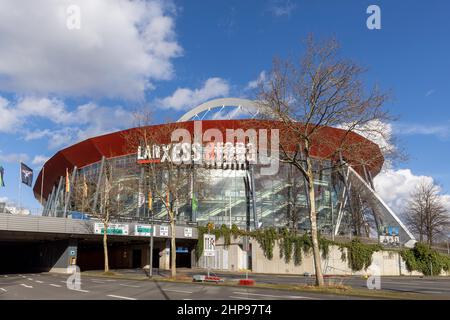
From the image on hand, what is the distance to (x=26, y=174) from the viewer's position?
49375 mm

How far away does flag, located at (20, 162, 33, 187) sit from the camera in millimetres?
48844

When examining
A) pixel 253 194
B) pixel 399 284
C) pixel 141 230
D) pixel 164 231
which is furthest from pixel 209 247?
pixel 253 194

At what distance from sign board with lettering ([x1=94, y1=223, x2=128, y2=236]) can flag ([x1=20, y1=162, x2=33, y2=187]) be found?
10218 millimetres

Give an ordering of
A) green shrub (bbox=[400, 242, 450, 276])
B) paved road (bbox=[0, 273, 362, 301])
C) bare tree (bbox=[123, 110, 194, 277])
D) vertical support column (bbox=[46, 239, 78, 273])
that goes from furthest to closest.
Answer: green shrub (bbox=[400, 242, 450, 276]) → vertical support column (bbox=[46, 239, 78, 273]) → bare tree (bbox=[123, 110, 194, 277]) → paved road (bbox=[0, 273, 362, 301])

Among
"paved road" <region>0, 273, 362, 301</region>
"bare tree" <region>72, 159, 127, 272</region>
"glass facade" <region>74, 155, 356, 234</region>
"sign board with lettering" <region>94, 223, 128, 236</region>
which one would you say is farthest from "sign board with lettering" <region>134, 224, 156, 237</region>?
"paved road" <region>0, 273, 362, 301</region>

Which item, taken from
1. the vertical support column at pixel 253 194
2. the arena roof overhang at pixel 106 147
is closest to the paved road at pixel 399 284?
the arena roof overhang at pixel 106 147

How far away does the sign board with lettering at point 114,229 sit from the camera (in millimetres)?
44812

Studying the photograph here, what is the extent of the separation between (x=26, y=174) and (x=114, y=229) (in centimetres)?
1223

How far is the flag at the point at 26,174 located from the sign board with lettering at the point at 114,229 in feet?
33.5

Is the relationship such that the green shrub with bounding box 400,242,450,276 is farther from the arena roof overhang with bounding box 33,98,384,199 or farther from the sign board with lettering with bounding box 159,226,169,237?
the sign board with lettering with bounding box 159,226,169,237

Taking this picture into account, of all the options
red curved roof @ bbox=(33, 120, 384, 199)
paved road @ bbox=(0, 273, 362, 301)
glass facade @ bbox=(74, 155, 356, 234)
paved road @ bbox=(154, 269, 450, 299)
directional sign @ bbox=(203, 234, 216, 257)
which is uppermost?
red curved roof @ bbox=(33, 120, 384, 199)

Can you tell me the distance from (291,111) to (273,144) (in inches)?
83.2
